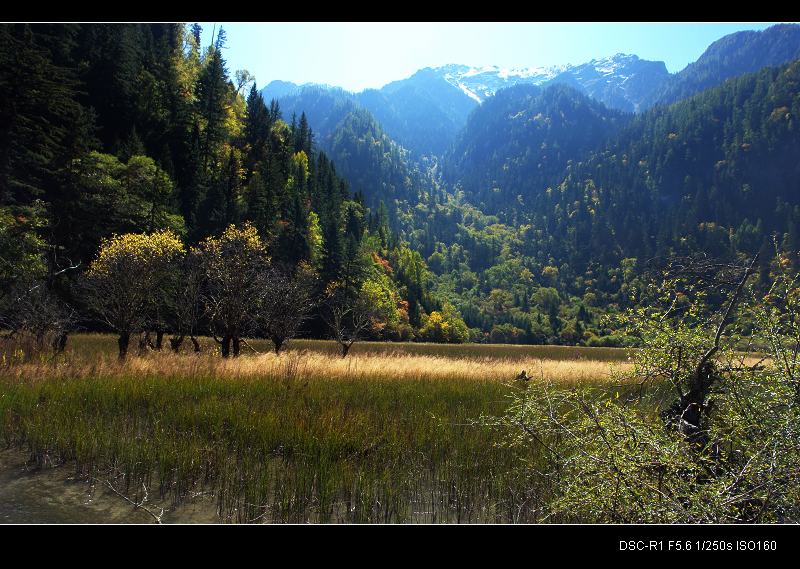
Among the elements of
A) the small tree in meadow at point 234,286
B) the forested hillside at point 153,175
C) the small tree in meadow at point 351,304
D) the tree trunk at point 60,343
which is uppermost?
the forested hillside at point 153,175

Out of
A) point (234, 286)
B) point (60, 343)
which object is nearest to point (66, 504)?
point (234, 286)

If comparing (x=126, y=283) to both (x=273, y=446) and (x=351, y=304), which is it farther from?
(x=351, y=304)

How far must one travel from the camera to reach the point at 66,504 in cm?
576

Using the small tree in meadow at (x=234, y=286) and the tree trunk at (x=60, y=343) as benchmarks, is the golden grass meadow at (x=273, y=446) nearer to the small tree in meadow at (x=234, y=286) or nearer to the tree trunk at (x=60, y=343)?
the tree trunk at (x=60, y=343)

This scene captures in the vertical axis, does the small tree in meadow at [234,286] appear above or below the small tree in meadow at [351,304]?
above

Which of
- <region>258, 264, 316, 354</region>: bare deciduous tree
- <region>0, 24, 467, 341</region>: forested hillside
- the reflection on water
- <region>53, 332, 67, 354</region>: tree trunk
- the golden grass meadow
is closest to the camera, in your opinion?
the reflection on water

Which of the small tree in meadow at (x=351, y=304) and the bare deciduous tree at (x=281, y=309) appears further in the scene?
the small tree in meadow at (x=351, y=304)

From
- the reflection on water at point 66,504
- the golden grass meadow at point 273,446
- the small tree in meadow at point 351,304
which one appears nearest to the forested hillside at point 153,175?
the small tree in meadow at point 351,304

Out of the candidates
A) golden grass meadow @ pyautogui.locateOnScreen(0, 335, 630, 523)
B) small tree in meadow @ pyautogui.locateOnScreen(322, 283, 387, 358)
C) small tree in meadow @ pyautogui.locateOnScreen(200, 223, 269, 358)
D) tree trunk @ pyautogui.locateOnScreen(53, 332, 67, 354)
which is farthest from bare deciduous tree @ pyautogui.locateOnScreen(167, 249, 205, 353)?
small tree in meadow @ pyautogui.locateOnScreen(322, 283, 387, 358)

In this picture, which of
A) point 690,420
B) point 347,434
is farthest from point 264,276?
point 690,420

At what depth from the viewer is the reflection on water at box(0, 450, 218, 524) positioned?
17.9 ft

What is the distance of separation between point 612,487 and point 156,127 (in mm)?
73469

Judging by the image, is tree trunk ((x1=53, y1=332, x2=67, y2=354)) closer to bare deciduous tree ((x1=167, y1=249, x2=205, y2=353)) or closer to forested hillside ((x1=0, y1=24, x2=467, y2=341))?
forested hillside ((x1=0, y1=24, x2=467, y2=341))

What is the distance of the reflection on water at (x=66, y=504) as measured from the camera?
5.45 m
